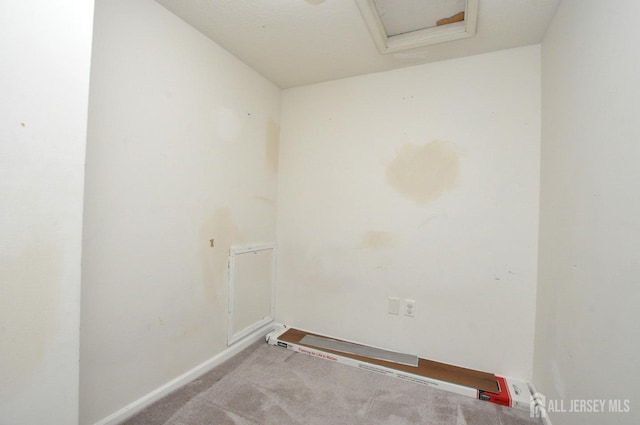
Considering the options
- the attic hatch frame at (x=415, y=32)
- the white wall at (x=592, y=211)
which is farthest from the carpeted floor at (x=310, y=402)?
the attic hatch frame at (x=415, y=32)

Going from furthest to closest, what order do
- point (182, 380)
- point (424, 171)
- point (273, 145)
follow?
point (273, 145)
point (424, 171)
point (182, 380)

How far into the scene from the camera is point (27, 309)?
861 millimetres

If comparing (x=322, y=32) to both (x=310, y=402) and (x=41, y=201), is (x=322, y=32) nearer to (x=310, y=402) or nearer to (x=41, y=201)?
(x=41, y=201)

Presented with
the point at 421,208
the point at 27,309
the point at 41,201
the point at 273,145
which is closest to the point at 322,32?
the point at 273,145

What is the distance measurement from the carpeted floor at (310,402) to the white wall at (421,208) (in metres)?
0.39

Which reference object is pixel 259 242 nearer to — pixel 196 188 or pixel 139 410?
pixel 196 188

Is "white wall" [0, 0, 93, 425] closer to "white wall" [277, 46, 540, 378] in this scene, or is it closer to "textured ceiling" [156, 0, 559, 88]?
"textured ceiling" [156, 0, 559, 88]

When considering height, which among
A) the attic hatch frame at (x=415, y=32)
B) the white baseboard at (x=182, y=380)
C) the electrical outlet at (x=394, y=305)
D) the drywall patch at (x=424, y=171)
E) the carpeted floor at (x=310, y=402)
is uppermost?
the attic hatch frame at (x=415, y=32)

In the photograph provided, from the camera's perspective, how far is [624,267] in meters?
0.88

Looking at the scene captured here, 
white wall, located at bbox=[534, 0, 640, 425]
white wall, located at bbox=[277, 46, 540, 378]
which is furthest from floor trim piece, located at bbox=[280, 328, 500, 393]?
white wall, located at bbox=[534, 0, 640, 425]

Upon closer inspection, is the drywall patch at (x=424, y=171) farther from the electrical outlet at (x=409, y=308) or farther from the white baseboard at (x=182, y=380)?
the white baseboard at (x=182, y=380)

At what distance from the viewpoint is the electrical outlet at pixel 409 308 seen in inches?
82.1

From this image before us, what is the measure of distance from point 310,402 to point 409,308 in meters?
0.98

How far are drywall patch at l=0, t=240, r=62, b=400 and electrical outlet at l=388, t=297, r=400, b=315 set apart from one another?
196 cm
